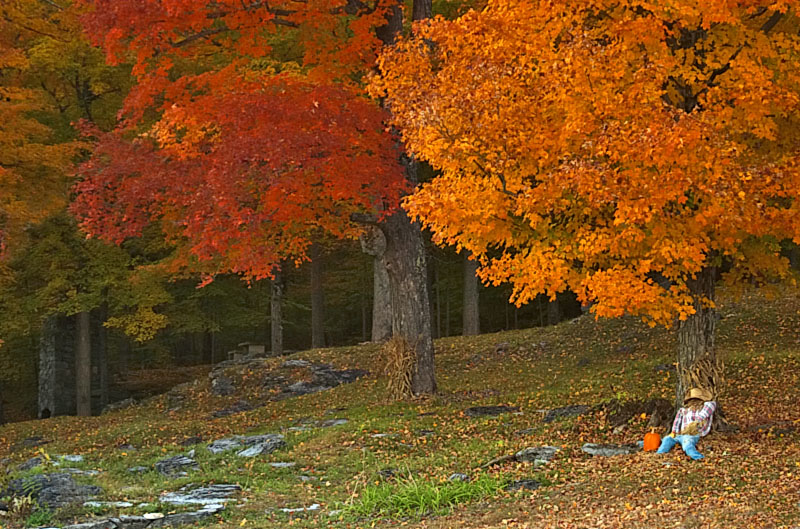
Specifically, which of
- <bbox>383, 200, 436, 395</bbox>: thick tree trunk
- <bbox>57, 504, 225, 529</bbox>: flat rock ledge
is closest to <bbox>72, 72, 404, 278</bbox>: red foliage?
<bbox>383, 200, 436, 395</bbox>: thick tree trunk

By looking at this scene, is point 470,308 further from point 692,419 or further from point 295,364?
point 692,419

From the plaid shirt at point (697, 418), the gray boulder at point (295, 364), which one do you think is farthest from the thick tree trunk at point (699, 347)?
the gray boulder at point (295, 364)

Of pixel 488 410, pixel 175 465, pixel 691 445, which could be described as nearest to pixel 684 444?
pixel 691 445

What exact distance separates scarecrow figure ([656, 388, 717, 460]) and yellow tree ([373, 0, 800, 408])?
1.93 feet

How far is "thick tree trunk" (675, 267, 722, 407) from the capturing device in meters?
10.6

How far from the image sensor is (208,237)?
12.9 meters

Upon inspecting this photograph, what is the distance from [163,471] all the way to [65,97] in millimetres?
13122

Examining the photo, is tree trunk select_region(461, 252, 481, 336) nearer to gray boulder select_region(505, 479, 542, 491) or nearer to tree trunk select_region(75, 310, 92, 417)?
tree trunk select_region(75, 310, 92, 417)

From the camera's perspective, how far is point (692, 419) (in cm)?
988

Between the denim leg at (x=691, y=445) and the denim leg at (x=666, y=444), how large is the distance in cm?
14

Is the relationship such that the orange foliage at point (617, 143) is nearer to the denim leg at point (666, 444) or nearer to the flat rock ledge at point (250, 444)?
the denim leg at point (666, 444)

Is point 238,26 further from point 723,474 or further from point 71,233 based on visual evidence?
point 723,474

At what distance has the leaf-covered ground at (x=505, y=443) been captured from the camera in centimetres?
808

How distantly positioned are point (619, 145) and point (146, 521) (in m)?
6.18
